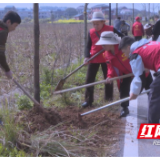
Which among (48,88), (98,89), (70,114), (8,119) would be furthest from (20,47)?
(8,119)

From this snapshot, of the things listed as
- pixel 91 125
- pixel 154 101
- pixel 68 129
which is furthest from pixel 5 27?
pixel 154 101

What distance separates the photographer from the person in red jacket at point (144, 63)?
3598mm

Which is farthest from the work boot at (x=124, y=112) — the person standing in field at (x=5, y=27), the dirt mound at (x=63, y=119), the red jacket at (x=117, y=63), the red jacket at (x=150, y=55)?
the person standing in field at (x=5, y=27)

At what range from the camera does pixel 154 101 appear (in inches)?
148

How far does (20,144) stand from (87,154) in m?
0.84

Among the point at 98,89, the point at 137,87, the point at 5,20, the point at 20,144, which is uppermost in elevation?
the point at 5,20

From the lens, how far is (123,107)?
5027 millimetres

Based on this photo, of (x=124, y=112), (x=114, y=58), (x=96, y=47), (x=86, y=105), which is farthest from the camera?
(x=86, y=105)

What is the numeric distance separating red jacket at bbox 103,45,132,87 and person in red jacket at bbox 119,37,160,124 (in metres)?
0.83

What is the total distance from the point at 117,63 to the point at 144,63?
1.08 m

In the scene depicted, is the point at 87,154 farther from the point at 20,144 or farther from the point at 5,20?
the point at 5,20

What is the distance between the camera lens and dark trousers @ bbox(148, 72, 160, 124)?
12.1 feet

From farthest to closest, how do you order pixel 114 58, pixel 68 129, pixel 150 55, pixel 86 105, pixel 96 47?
pixel 86 105 → pixel 96 47 → pixel 114 58 → pixel 68 129 → pixel 150 55

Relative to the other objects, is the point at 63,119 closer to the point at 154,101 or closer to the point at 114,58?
the point at 114,58
